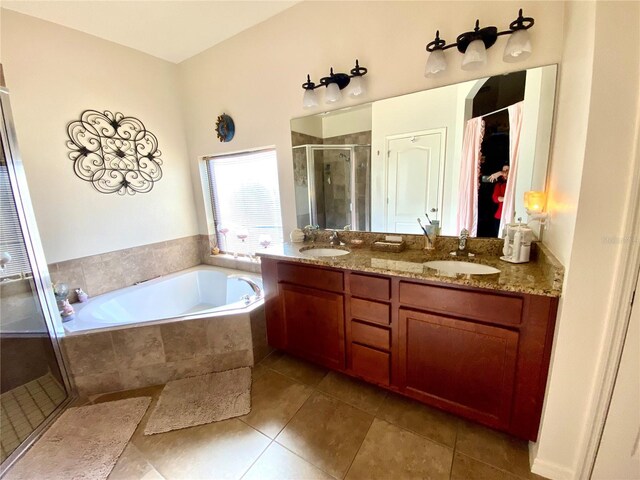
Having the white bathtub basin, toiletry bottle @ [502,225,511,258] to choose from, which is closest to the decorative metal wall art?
the white bathtub basin

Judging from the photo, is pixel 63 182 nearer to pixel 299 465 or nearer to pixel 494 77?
pixel 299 465

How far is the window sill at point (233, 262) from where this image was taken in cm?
279

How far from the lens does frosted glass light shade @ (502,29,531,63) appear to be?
129 centimetres

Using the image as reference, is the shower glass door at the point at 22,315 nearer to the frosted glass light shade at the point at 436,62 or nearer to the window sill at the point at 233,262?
the window sill at the point at 233,262

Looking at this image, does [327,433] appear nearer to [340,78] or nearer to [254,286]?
[254,286]

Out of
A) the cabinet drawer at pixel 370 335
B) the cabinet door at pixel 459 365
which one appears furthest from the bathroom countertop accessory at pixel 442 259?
the cabinet drawer at pixel 370 335

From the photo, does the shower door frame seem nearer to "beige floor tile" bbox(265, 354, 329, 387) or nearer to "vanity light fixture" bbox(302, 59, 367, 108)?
"beige floor tile" bbox(265, 354, 329, 387)

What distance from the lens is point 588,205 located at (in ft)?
2.99

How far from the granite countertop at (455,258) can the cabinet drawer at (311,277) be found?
0.18ft

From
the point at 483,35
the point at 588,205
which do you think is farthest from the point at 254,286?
the point at 483,35

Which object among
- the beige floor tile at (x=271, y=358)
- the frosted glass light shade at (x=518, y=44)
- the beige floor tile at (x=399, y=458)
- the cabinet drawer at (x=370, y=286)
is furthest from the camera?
the beige floor tile at (x=271, y=358)

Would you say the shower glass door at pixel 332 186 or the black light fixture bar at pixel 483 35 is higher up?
the black light fixture bar at pixel 483 35

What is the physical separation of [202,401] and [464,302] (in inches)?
65.6

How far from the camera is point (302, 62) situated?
6.64 feet
